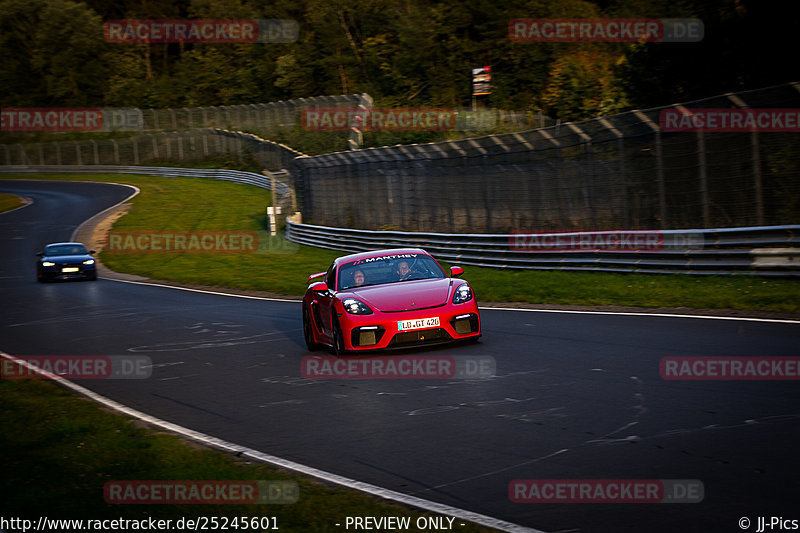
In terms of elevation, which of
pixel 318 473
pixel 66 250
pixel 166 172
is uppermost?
pixel 166 172

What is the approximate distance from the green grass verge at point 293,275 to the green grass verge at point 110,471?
29.9 ft

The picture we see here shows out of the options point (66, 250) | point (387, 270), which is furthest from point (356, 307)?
point (66, 250)

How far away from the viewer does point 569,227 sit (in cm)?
2191

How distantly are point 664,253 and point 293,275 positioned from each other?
13314 millimetres

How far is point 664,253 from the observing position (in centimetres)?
1794

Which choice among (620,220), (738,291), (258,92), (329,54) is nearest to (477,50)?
(329,54)

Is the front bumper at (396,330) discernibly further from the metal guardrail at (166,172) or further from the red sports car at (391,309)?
the metal guardrail at (166,172)

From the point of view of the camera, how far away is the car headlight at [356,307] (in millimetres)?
11310

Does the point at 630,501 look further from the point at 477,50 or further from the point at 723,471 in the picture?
the point at 477,50

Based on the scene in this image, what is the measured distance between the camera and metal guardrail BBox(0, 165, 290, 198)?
62.5 m

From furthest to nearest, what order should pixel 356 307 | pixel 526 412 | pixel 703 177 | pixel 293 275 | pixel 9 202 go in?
1. pixel 9 202
2. pixel 293 275
3. pixel 703 177
4. pixel 356 307
5. pixel 526 412

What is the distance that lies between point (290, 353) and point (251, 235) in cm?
3089

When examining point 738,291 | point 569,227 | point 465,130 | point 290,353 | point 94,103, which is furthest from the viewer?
point 94,103

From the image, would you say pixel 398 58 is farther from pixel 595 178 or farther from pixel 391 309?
pixel 391 309
